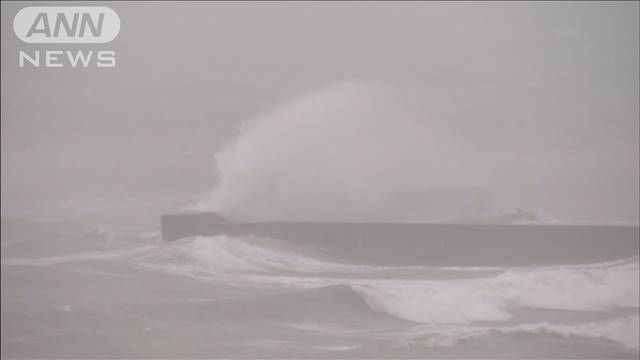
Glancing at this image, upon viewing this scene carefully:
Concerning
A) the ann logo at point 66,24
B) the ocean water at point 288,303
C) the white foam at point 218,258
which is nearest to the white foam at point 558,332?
the ocean water at point 288,303

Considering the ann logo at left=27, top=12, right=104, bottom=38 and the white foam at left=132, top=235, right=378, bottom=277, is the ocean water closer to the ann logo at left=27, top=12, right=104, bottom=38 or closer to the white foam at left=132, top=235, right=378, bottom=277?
the white foam at left=132, top=235, right=378, bottom=277

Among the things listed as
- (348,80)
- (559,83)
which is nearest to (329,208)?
(348,80)

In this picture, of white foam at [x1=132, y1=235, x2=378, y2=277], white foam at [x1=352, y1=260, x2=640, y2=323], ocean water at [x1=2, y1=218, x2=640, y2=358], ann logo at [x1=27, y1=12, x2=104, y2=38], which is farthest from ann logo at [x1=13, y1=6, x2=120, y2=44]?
white foam at [x1=352, y1=260, x2=640, y2=323]

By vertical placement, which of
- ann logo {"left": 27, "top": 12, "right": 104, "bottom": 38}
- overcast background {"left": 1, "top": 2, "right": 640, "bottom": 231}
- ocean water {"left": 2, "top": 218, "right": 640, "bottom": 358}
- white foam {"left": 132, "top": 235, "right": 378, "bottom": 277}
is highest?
ann logo {"left": 27, "top": 12, "right": 104, "bottom": 38}

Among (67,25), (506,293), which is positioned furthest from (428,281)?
(67,25)

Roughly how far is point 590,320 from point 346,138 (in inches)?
47.5

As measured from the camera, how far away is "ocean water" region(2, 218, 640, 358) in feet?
8.20

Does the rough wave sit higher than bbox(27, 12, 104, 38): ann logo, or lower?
lower

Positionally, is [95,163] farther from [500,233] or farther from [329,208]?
[500,233]

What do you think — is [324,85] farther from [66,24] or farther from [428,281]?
[66,24]

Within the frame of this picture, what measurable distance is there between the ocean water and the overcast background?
196mm

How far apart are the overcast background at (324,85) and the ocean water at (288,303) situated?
0.64 feet

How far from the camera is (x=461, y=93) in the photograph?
2.50 metres

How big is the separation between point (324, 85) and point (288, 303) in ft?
2.89
